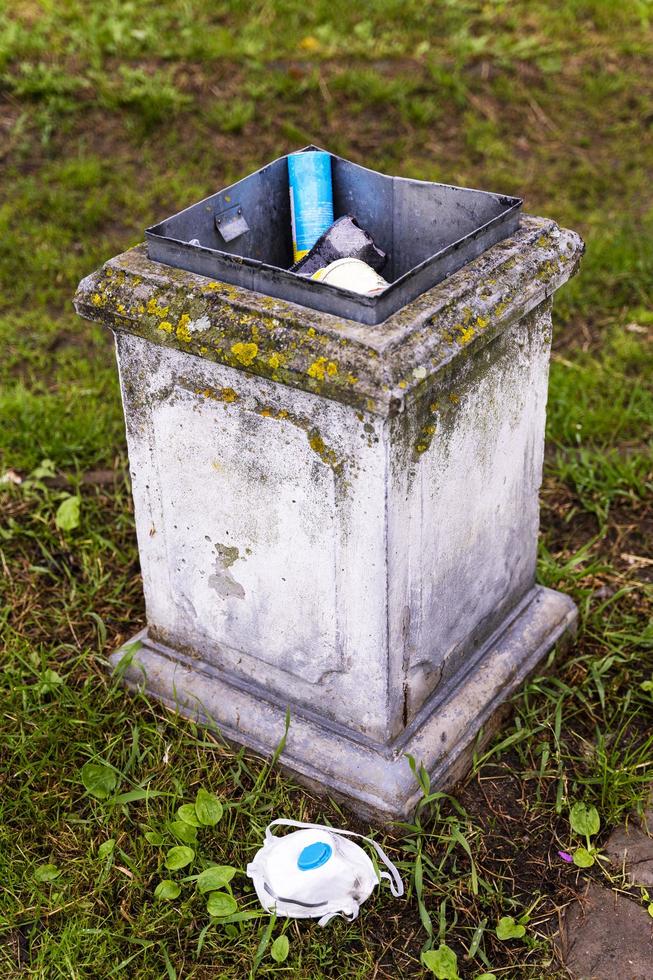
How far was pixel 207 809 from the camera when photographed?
2.32m

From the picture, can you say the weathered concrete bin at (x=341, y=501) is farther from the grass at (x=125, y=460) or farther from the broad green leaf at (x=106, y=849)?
the broad green leaf at (x=106, y=849)

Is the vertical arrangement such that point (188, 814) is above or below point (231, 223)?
below

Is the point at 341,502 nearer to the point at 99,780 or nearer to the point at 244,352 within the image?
the point at 244,352

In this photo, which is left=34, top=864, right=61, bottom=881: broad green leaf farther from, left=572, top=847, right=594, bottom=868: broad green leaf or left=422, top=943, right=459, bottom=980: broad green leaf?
left=572, top=847, right=594, bottom=868: broad green leaf

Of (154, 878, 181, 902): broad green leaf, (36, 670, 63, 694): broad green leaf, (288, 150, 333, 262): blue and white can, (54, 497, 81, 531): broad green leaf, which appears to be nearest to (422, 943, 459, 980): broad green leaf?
(154, 878, 181, 902): broad green leaf

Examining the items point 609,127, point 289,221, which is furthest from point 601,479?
point 609,127

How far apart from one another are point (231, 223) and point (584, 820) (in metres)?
1.55

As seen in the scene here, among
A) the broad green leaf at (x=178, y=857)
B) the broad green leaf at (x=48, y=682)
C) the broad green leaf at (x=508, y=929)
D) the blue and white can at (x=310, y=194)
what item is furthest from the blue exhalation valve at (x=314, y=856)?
the blue and white can at (x=310, y=194)

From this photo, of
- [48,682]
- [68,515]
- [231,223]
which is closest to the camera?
[231,223]

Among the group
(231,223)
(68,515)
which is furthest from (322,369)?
(68,515)

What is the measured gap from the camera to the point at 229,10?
19.0 feet

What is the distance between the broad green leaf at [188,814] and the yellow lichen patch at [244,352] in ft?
3.28

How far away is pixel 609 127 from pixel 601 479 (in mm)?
2722

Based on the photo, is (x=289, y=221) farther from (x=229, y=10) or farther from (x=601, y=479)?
(x=229, y=10)
